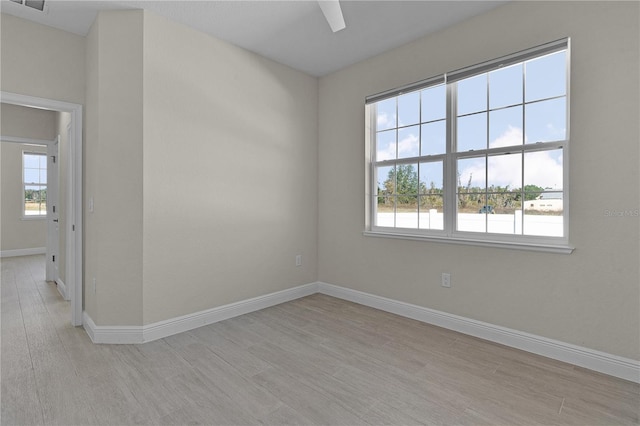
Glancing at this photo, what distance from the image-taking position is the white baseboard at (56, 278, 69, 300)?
384cm

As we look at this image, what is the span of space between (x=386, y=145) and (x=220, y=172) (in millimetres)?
1847

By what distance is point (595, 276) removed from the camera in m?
2.24

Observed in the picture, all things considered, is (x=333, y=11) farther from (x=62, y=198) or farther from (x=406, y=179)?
(x=62, y=198)

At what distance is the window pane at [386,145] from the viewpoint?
3.55 m

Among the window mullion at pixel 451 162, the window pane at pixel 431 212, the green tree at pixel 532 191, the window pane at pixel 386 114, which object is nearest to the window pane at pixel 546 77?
the window mullion at pixel 451 162

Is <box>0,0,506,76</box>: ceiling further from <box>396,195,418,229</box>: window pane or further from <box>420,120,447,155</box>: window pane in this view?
<box>396,195,418,229</box>: window pane

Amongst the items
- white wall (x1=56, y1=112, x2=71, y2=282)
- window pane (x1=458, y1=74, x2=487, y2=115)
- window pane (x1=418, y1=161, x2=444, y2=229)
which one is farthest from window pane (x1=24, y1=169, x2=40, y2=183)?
window pane (x1=458, y1=74, x2=487, y2=115)

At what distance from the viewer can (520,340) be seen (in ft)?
8.39

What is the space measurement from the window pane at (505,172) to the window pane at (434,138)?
0.48 metres

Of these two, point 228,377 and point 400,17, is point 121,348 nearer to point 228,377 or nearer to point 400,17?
point 228,377

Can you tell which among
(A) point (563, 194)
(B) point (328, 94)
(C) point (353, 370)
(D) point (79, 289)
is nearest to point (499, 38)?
(A) point (563, 194)

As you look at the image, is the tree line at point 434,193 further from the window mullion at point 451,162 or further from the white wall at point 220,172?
the white wall at point 220,172

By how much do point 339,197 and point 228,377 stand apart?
2.42 meters

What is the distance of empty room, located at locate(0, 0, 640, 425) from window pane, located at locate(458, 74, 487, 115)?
2 centimetres
